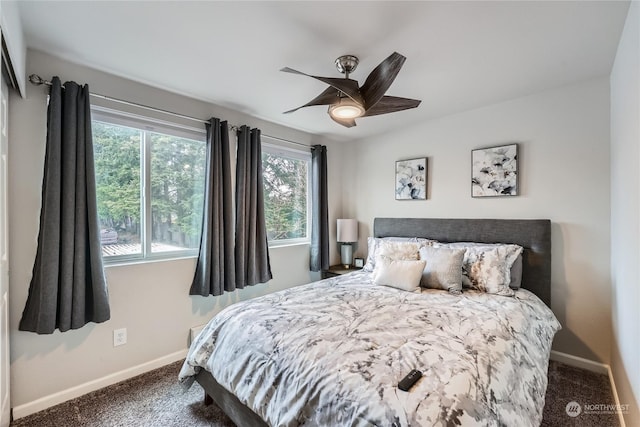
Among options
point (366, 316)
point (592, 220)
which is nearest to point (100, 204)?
point (366, 316)

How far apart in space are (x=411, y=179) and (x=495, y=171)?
87cm

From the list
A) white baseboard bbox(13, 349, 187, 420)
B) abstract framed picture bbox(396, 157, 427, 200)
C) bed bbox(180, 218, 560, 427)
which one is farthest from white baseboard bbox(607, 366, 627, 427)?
white baseboard bbox(13, 349, 187, 420)

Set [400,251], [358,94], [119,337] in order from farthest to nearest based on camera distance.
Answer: [400,251] < [119,337] < [358,94]

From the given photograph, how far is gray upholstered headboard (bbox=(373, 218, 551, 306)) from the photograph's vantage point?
2518mm

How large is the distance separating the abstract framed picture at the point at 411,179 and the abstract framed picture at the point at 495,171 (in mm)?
518

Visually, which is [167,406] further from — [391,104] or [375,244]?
[391,104]

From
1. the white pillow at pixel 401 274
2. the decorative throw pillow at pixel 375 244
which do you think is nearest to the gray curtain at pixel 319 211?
the decorative throw pillow at pixel 375 244

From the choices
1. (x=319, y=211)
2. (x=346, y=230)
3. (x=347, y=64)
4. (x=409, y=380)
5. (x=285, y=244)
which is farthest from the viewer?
(x=346, y=230)

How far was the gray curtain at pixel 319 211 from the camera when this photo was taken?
12.2 feet

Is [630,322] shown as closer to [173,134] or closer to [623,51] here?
[623,51]

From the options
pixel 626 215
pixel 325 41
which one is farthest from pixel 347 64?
pixel 626 215

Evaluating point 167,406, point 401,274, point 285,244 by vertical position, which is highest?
point 285,244

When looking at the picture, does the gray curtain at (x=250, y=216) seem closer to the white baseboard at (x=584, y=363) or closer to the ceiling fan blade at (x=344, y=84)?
the ceiling fan blade at (x=344, y=84)

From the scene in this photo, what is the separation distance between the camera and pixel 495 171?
2816mm
